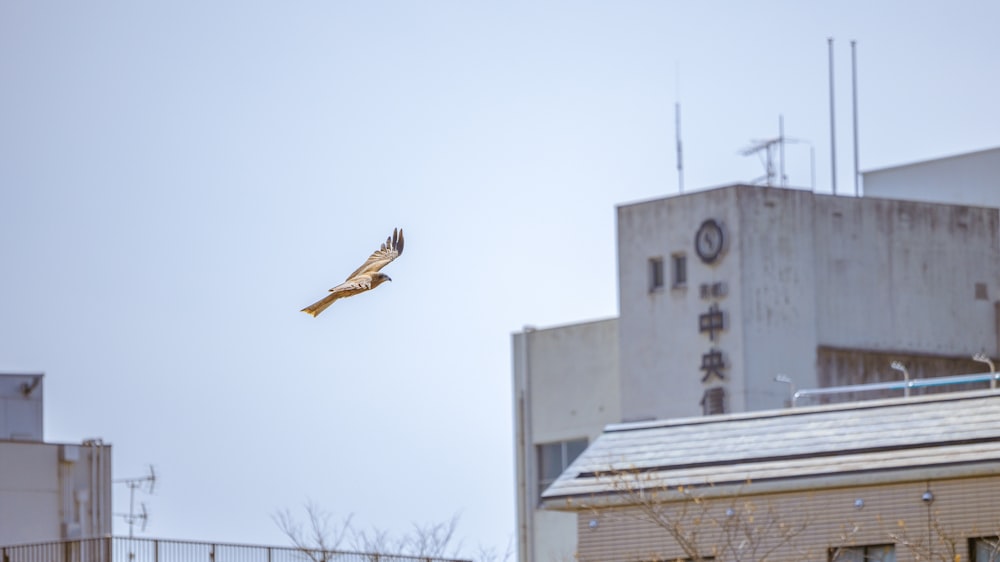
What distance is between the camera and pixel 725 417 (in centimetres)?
5391

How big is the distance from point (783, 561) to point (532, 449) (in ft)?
94.0

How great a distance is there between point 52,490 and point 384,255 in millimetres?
37020

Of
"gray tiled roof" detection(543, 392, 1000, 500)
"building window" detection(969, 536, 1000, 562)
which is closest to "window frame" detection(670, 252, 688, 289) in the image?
"gray tiled roof" detection(543, 392, 1000, 500)

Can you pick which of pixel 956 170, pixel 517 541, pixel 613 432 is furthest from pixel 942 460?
pixel 956 170

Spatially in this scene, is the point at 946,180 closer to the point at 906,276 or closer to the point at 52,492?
the point at 906,276

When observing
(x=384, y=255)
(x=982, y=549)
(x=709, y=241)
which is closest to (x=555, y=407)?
(x=709, y=241)

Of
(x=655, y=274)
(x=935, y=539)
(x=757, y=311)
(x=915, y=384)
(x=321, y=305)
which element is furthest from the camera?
(x=655, y=274)

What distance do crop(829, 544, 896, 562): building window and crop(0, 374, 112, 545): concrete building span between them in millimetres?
22700

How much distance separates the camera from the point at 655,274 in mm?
73625

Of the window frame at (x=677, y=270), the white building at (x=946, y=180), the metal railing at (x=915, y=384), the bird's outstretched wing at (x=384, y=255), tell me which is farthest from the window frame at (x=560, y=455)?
the bird's outstretched wing at (x=384, y=255)

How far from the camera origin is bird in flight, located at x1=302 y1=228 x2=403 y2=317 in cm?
2683

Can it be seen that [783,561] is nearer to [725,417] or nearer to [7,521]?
[725,417]

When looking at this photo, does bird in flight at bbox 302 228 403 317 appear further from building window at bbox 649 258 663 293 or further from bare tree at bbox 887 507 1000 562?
building window at bbox 649 258 663 293

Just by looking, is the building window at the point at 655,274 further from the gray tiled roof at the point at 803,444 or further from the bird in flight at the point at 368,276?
the bird in flight at the point at 368,276
